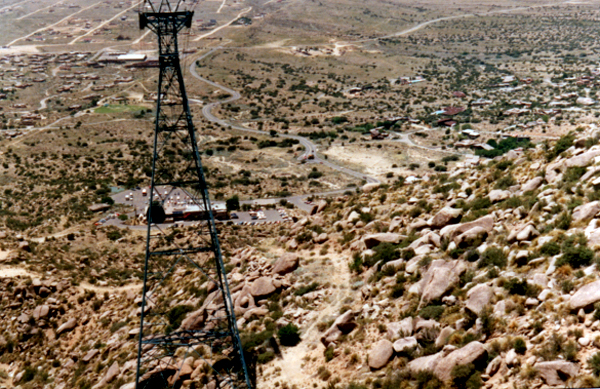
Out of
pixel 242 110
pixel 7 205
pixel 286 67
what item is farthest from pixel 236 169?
pixel 286 67

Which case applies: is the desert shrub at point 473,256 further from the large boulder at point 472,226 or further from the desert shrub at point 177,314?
the desert shrub at point 177,314

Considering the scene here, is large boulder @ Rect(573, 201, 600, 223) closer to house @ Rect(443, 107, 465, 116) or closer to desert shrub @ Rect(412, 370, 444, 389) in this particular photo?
desert shrub @ Rect(412, 370, 444, 389)

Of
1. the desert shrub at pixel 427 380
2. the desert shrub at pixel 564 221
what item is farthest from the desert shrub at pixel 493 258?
the desert shrub at pixel 427 380

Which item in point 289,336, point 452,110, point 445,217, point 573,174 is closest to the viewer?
point 289,336

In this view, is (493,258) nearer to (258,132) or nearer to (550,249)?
(550,249)

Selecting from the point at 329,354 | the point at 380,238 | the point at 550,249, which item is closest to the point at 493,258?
the point at 550,249
